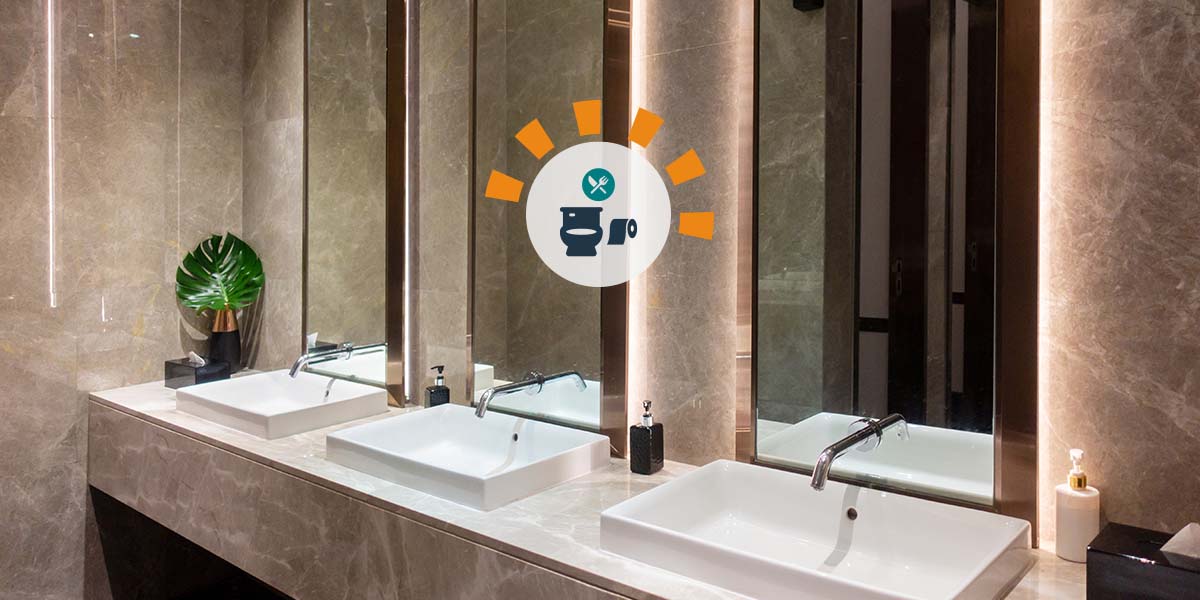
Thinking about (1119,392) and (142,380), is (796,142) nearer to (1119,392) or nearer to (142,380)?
(1119,392)

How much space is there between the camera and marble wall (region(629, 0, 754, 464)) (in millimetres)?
1775

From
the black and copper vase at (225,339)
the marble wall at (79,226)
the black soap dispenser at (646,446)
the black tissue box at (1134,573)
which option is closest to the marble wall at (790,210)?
the black soap dispenser at (646,446)

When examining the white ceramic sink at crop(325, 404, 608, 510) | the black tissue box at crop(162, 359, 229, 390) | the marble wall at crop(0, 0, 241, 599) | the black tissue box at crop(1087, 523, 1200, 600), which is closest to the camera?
the black tissue box at crop(1087, 523, 1200, 600)

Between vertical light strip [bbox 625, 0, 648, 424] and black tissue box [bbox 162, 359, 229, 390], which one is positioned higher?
vertical light strip [bbox 625, 0, 648, 424]

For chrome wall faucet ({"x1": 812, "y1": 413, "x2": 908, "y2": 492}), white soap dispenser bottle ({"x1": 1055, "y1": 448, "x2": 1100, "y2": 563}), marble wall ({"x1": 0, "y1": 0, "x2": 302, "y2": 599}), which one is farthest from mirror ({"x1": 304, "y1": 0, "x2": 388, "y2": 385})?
white soap dispenser bottle ({"x1": 1055, "y1": 448, "x2": 1100, "y2": 563})

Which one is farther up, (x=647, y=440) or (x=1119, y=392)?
(x=1119, y=392)

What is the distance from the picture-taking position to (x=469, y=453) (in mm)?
2135

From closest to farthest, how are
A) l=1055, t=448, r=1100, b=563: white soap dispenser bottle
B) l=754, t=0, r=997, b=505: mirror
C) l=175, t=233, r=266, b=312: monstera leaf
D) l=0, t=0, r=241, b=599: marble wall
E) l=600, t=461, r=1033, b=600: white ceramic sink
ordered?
l=600, t=461, r=1033, b=600: white ceramic sink
l=1055, t=448, r=1100, b=563: white soap dispenser bottle
l=754, t=0, r=997, b=505: mirror
l=0, t=0, r=241, b=599: marble wall
l=175, t=233, r=266, b=312: monstera leaf

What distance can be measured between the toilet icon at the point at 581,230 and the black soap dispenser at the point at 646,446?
459 millimetres

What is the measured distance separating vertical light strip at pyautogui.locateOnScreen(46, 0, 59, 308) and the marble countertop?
757 millimetres

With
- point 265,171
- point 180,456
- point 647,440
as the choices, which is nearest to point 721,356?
point 647,440

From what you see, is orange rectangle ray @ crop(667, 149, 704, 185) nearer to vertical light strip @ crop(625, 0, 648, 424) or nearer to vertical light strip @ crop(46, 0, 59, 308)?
vertical light strip @ crop(625, 0, 648, 424)

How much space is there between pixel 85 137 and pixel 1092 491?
10.2ft

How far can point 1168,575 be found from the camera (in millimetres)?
1064
